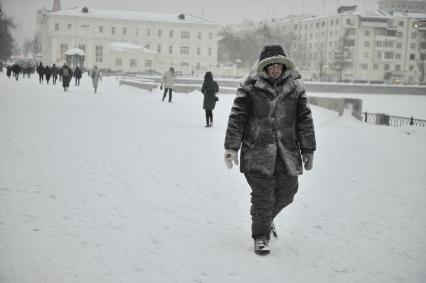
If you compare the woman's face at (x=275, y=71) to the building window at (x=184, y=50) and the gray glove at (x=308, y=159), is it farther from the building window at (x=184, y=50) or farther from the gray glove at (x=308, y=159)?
the building window at (x=184, y=50)

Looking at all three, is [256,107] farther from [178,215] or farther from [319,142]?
[319,142]

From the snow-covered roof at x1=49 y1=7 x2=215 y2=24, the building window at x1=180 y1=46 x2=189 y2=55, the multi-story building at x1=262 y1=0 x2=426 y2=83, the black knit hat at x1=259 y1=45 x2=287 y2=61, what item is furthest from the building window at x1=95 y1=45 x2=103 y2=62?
the black knit hat at x1=259 y1=45 x2=287 y2=61

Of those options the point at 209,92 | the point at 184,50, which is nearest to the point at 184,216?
the point at 209,92

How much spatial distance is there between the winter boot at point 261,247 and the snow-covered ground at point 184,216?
0.23ft

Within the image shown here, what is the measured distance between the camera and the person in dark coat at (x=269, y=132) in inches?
170

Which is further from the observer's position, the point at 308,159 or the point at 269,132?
the point at 308,159

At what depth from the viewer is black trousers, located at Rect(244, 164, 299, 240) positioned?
14.4 ft

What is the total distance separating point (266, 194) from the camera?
4.38m

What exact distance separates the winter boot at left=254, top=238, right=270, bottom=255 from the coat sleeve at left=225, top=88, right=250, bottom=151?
2.66ft

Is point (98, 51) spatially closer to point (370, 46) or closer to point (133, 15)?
point (133, 15)

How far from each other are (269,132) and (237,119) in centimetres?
30

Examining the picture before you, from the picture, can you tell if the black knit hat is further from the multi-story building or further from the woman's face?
the multi-story building

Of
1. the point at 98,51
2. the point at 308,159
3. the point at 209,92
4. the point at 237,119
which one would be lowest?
the point at 308,159

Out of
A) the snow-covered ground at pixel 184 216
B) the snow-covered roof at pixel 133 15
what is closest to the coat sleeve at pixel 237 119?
the snow-covered ground at pixel 184 216
